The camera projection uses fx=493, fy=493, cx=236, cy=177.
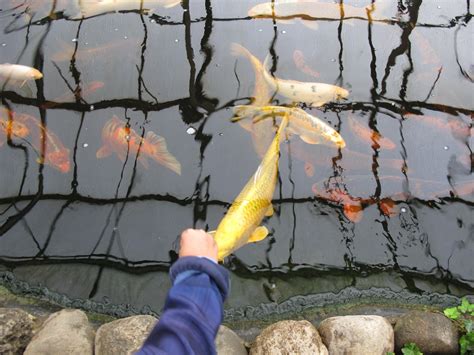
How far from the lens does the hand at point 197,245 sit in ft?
5.74

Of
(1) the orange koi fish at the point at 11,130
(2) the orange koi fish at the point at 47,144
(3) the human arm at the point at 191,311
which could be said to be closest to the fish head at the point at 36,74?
(2) the orange koi fish at the point at 47,144

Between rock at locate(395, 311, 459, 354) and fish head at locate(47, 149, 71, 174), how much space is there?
8.83 ft

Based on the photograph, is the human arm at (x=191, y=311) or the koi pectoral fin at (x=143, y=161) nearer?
the human arm at (x=191, y=311)

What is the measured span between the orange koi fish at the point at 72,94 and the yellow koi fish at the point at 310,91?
1.60m

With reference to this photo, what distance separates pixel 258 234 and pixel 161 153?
1.11 metres

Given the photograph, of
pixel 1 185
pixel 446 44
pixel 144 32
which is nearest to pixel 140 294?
pixel 1 185

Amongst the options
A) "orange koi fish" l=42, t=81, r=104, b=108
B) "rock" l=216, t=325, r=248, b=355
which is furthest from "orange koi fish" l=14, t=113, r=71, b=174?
"rock" l=216, t=325, r=248, b=355

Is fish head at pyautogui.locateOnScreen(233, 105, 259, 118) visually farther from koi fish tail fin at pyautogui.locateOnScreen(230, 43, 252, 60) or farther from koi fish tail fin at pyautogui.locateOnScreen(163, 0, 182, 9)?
koi fish tail fin at pyautogui.locateOnScreen(163, 0, 182, 9)

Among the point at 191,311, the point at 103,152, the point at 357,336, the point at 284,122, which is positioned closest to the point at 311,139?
the point at 284,122

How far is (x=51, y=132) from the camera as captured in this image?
412cm

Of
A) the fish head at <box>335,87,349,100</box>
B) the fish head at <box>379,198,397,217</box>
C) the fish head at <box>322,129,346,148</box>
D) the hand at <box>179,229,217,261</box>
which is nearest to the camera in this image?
the hand at <box>179,229,217,261</box>

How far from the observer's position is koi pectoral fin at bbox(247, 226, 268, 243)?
Answer: 3402 millimetres

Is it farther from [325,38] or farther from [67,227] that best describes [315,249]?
[325,38]

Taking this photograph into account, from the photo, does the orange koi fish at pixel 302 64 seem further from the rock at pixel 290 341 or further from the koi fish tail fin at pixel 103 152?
the rock at pixel 290 341
